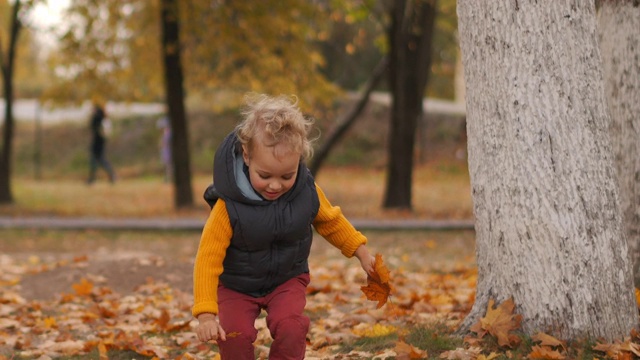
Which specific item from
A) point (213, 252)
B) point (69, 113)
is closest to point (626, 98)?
point (213, 252)

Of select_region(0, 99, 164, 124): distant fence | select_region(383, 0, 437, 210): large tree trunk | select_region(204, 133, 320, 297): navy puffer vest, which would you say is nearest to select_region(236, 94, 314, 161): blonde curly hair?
select_region(204, 133, 320, 297): navy puffer vest

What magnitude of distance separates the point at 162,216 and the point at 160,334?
10.4 metres

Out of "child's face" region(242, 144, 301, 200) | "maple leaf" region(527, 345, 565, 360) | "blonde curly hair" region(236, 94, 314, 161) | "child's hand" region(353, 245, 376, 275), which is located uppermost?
"blonde curly hair" region(236, 94, 314, 161)

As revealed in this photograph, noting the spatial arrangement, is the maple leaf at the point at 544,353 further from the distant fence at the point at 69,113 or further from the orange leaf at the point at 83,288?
the distant fence at the point at 69,113

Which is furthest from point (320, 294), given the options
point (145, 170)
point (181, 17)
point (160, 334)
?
point (145, 170)

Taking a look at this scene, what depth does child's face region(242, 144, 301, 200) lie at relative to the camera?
391 centimetres

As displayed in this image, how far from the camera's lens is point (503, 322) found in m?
4.58

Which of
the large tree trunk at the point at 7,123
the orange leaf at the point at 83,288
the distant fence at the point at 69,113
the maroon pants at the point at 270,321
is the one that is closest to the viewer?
the maroon pants at the point at 270,321

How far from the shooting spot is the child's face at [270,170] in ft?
12.8

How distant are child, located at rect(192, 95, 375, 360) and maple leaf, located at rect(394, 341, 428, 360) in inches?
24.6

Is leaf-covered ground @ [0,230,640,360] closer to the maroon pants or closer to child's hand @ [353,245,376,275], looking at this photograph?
child's hand @ [353,245,376,275]

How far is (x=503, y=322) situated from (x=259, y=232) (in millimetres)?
1394

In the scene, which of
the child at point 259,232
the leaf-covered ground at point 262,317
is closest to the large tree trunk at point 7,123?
the leaf-covered ground at point 262,317

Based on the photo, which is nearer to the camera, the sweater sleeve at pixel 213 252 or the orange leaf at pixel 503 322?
the sweater sleeve at pixel 213 252
